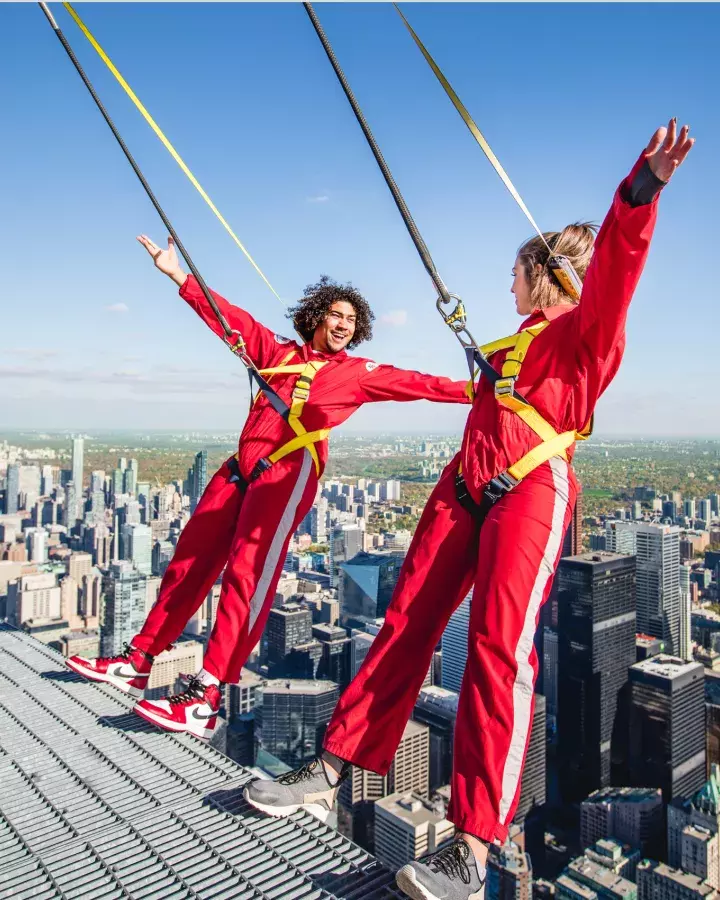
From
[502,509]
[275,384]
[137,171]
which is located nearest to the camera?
[502,509]

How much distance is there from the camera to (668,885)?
11.5m

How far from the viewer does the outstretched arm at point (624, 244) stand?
0.98 m

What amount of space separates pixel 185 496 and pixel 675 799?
60.3 feet

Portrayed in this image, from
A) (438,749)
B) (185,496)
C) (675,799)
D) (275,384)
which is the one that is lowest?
(675,799)

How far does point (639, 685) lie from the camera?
17156mm

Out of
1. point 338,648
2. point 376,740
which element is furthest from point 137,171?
point 338,648

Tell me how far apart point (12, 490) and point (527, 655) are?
3444 cm

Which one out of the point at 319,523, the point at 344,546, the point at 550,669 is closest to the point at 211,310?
the point at 550,669

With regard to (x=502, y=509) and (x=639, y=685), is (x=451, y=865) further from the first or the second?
(x=639, y=685)

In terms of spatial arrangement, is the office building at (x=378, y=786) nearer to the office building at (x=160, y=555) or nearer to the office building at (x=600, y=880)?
the office building at (x=600, y=880)

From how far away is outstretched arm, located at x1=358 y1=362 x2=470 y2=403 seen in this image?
164cm

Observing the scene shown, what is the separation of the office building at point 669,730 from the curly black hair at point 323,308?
1661 cm

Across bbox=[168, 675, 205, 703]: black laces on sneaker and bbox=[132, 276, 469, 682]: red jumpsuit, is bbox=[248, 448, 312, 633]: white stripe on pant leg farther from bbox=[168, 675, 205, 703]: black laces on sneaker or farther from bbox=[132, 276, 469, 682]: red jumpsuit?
bbox=[168, 675, 205, 703]: black laces on sneaker

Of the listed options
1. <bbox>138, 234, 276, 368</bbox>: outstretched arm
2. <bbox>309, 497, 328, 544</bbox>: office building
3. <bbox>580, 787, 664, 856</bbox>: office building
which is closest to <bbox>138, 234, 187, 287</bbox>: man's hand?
<bbox>138, 234, 276, 368</bbox>: outstretched arm
